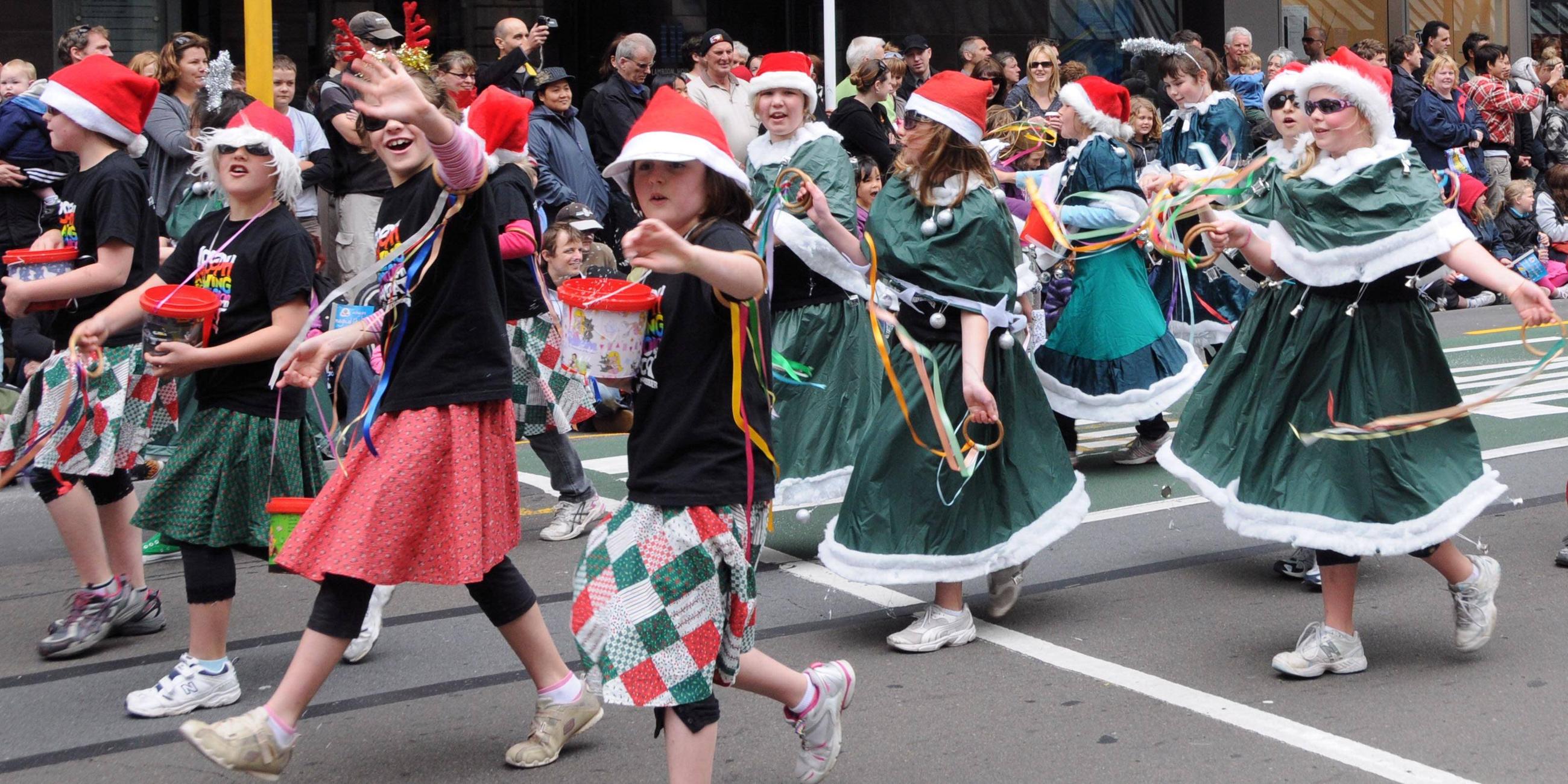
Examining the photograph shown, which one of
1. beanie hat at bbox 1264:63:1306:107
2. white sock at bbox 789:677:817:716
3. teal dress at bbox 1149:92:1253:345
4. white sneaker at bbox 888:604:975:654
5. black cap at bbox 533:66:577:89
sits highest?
black cap at bbox 533:66:577:89

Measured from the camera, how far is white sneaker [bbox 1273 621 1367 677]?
494 centimetres

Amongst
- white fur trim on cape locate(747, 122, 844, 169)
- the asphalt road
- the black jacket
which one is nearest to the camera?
the asphalt road

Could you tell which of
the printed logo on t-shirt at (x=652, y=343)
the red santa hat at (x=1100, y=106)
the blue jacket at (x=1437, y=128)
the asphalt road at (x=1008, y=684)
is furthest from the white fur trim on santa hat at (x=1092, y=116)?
the blue jacket at (x=1437, y=128)

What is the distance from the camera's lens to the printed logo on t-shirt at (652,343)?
145 inches

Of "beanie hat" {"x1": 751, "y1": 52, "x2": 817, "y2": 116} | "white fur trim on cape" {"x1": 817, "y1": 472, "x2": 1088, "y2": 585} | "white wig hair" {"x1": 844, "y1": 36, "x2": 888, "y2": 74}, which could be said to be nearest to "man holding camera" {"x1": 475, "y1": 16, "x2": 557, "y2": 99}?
"white wig hair" {"x1": 844, "y1": 36, "x2": 888, "y2": 74}

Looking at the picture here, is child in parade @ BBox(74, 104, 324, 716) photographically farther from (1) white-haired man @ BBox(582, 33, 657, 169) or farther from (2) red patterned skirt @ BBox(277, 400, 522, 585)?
(1) white-haired man @ BBox(582, 33, 657, 169)

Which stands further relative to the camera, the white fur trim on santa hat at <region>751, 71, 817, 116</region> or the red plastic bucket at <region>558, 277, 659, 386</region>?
the white fur trim on santa hat at <region>751, 71, 817, 116</region>

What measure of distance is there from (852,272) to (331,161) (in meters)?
5.12

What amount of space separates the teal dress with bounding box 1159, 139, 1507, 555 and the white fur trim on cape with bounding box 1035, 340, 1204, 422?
2.61 m

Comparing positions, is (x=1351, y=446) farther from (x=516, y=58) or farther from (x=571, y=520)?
(x=516, y=58)

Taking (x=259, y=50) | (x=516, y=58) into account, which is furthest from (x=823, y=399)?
(x=259, y=50)

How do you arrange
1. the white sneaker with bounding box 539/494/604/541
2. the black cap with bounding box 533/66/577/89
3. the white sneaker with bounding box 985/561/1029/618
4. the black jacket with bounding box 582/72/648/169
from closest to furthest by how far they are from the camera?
the white sneaker with bounding box 985/561/1029/618 → the white sneaker with bounding box 539/494/604/541 → the black cap with bounding box 533/66/577/89 → the black jacket with bounding box 582/72/648/169

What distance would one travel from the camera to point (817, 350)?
680cm

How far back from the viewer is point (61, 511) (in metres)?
5.45
